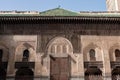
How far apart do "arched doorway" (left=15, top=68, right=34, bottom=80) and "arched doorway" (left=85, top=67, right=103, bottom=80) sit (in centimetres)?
279

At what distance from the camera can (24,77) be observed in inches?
509

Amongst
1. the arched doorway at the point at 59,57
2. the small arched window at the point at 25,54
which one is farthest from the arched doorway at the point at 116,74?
the small arched window at the point at 25,54

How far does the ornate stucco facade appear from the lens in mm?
12906

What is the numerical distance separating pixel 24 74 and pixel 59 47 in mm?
2267

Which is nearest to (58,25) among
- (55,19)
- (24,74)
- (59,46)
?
(55,19)

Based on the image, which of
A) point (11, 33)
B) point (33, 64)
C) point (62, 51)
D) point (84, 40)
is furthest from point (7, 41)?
point (84, 40)

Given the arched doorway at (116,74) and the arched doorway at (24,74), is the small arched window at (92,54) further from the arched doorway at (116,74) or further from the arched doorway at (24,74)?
the arched doorway at (24,74)

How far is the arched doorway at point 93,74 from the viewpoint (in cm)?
1299

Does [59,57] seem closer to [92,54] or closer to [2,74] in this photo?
Answer: [92,54]

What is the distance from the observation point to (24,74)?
13.0m

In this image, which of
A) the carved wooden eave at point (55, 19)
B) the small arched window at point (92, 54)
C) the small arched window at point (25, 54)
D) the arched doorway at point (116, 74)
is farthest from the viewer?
the carved wooden eave at point (55, 19)

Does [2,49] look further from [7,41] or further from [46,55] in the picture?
[46,55]

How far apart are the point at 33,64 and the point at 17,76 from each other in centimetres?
99

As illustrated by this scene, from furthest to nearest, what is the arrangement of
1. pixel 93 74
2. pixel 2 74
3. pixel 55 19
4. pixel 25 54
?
1. pixel 55 19
2. pixel 25 54
3. pixel 93 74
4. pixel 2 74
